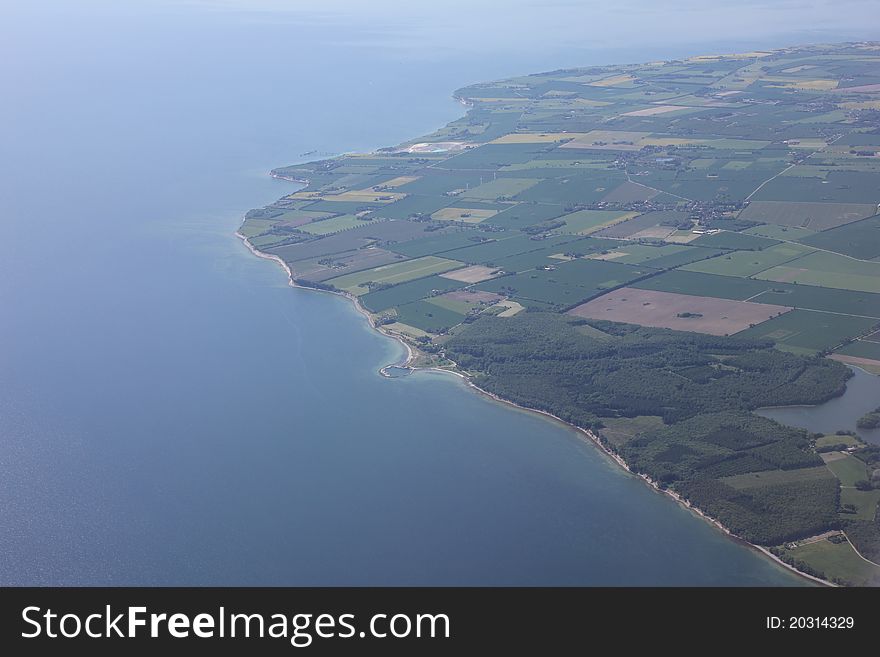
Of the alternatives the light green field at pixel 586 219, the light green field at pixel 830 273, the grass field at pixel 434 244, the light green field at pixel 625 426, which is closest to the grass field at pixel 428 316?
the grass field at pixel 434 244

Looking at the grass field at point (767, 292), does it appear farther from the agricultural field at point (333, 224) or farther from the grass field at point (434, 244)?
the agricultural field at point (333, 224)

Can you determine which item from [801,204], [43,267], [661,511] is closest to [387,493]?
[661,511]

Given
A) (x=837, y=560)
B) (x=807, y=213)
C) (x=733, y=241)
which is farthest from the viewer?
(x=807, y=213)

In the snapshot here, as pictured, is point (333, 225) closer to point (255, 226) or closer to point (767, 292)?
point (255, 226)

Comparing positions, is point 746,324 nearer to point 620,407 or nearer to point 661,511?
point 620,407

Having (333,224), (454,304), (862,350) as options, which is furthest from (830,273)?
(333,224)

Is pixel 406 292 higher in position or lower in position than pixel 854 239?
lower

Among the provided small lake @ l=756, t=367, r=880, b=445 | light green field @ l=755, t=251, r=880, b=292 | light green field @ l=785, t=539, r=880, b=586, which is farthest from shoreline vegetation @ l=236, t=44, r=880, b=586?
small lake @ l=756, t=367, r=880, b=445
